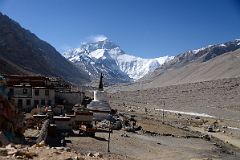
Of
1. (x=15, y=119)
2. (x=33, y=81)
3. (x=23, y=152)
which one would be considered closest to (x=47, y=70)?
(x=33, y=81)

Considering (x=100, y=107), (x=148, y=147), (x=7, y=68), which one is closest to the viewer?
(x=148, y=147)

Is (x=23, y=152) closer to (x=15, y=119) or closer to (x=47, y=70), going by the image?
(x=15, y=119)

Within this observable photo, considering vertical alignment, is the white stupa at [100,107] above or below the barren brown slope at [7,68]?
below

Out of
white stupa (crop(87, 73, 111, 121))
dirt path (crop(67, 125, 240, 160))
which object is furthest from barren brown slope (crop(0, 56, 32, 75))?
dirt path (crop(67, 125, 240, 160))

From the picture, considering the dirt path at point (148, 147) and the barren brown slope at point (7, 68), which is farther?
the barren brown slope at point (7, 68)

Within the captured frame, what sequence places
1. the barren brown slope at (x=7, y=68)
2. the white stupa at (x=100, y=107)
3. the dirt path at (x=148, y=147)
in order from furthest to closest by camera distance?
1. the barren brown slope at (x=7, y=68)
2. the white stupa at (x=100, y=107)
3. the dirt path at (x=148, y=147)

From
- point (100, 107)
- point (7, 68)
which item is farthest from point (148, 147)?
point (7, 68)

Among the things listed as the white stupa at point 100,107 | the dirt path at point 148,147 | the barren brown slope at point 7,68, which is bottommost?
the dirt path at point 148,147

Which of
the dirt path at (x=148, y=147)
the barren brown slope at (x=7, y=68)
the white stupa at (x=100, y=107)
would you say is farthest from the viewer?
the barren brown slope at (x=7, y=68)

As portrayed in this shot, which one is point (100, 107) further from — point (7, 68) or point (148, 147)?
point (7, 68)

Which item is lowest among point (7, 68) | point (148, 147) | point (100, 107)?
point (148, 147)

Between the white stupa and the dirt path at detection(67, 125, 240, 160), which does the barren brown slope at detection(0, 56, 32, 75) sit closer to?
the white stupa

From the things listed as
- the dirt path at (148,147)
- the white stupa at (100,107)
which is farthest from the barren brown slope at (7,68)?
the dirt path at (148,147)

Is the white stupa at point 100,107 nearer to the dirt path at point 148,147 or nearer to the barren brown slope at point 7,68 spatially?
the dirt path at point 148,147
